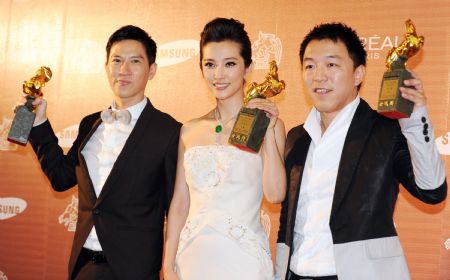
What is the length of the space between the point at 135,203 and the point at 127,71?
2.04ft

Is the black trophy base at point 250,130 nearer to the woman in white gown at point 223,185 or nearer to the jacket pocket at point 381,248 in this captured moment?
the woman in white gown at point 223,185

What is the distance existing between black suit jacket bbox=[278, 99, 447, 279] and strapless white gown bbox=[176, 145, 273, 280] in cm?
38

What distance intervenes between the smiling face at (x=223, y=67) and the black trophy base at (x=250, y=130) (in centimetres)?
25

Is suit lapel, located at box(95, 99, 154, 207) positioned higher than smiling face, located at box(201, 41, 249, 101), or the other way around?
smiling face, located at box(201, 41, 249, 101)

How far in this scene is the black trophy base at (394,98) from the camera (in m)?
1.81

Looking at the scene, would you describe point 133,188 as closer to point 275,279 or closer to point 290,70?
point 275,279

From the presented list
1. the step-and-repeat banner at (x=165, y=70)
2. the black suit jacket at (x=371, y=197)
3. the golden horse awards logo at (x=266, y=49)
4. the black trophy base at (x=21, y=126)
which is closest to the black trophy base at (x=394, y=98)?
the black suit jacket at (x=371, y=197)

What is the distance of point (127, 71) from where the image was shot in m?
2.68

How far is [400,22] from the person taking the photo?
11.9ft

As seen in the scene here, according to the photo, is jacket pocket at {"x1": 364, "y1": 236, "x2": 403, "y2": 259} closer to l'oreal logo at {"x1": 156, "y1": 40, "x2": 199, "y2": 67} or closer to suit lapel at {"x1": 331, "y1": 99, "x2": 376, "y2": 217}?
suit lapel at {"x1": 331, "y1": 99, "x2": 376, "y2": 217}

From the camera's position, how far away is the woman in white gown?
2.24 metres

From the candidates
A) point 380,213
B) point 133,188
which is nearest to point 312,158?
point 380,213

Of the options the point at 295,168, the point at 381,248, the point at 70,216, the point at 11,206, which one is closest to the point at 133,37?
the point at 295,168

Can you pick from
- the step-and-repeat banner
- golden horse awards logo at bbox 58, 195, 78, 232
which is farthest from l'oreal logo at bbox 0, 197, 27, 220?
golden horse awards logo at bbox 58, 195, 78, 232
